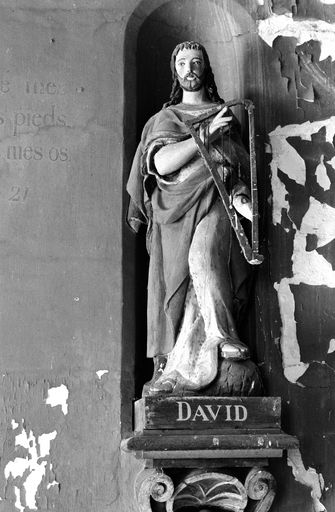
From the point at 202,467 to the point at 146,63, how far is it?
1984mm

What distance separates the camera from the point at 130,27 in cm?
420

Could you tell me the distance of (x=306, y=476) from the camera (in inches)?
143

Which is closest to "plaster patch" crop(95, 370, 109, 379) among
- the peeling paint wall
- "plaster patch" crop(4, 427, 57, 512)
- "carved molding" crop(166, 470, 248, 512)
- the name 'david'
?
the peeling paint wall

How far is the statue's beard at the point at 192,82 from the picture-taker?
3988 mm

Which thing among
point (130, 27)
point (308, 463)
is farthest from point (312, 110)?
point (308, 463)

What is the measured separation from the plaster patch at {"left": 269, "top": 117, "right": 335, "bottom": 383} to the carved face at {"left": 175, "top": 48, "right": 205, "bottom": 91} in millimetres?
→ 405

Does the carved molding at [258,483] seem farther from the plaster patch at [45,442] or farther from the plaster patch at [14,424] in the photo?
the plaster patch at [14,424]

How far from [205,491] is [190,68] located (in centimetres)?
178

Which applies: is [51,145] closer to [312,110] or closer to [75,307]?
[75,307]

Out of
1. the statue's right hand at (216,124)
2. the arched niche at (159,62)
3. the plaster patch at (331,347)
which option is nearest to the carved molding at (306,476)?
the plaster patch at (331,347)

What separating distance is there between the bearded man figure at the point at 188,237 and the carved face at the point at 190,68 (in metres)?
0.17

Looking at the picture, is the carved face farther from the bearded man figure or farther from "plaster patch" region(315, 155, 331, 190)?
"plaster patch" region(315, 155, 331, 190)

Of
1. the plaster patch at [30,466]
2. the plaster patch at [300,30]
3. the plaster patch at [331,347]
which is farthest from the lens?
the plaster patch at [300,30]

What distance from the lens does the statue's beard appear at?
157 inches
